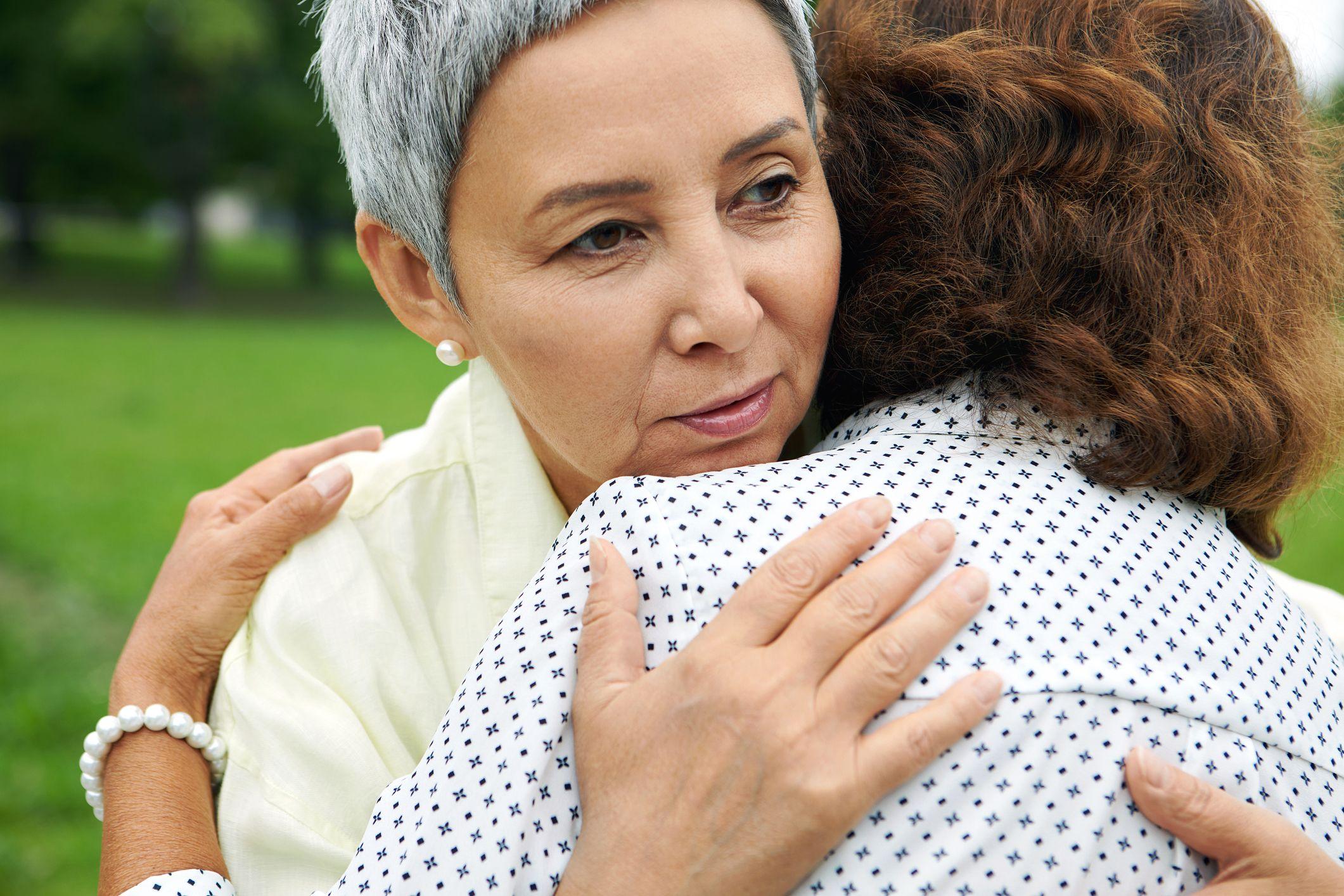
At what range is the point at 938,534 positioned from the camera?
155cm

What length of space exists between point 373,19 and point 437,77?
0.20 m

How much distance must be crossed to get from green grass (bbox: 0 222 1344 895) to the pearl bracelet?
2227 mm

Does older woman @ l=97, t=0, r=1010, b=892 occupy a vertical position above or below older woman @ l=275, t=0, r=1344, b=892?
above

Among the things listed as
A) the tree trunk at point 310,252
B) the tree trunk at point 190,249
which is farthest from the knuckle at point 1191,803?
the tree trunk at point 310,252

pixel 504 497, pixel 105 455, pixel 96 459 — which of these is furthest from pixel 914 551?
pixel 105 455

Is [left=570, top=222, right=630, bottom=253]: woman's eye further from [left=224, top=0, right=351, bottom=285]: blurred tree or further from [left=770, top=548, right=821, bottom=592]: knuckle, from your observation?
[left=224, top=0, right=351, bottom=285]: blurred tree

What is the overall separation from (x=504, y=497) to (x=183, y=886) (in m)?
0.94

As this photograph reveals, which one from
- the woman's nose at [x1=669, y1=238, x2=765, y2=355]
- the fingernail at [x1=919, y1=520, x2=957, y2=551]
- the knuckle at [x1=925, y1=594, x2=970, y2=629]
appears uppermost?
the woman's nose at [x1=669, y1=238, x2=765, y2=355]

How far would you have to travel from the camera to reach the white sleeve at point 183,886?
1.95 m

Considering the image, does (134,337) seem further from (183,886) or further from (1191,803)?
(1191,803)

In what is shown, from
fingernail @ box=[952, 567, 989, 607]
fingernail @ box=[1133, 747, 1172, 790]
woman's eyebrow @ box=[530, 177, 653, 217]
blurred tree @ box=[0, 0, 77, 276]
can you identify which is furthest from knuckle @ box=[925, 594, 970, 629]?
blurred tree @ box=[0, 0, 77, 276]

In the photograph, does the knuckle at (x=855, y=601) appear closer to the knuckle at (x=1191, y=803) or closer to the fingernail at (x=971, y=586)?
the fingernail at (x=971, y=586)

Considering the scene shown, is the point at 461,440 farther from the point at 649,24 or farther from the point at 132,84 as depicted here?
the point at 132,84

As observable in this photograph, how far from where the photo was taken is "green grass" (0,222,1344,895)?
15.7ft
